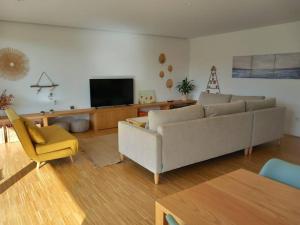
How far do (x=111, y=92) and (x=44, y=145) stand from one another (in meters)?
2.88

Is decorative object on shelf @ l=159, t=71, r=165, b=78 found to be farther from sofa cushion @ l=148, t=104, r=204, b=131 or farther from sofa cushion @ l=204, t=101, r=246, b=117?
sofa cushion @ l=148, t=104, r=204, b=131

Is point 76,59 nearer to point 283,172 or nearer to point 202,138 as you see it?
point 202,138

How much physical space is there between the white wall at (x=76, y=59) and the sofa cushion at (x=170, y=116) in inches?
129

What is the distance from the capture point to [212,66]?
22.3 ft

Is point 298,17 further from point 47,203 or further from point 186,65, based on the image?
point 47,203

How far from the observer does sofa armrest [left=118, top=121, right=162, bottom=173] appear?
2857 millimetres

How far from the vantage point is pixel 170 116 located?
A: 3.01 meters

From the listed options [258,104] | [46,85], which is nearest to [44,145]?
[46,85]

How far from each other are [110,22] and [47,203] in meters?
3.75

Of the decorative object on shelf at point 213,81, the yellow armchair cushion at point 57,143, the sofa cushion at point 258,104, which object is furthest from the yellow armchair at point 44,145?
the decorative object on shelf at point 213,81

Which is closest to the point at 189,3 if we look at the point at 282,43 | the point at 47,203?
the point at 282,43

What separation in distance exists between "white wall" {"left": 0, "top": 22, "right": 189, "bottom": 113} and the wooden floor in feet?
5.60

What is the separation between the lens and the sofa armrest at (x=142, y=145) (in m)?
2.86

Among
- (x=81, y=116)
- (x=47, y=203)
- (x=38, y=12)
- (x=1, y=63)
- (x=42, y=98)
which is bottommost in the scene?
(x=47, y=203)
